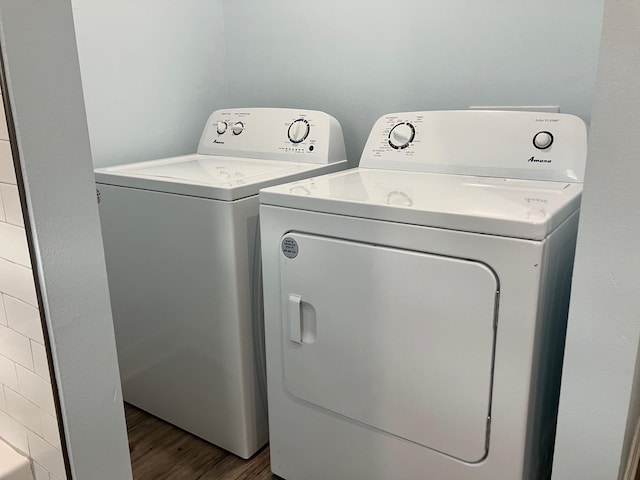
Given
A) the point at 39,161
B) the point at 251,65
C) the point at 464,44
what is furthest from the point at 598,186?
the point at 251,65

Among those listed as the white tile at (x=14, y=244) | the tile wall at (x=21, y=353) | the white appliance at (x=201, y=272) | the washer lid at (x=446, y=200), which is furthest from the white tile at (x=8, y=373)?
the washer lid at (x=446, y=200)

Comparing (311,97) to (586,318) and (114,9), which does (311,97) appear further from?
(586,318)

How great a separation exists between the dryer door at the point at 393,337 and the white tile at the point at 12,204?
2.09ft

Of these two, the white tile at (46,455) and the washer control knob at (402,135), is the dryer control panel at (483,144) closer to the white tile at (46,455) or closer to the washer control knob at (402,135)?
the washer control knob at (402,135)

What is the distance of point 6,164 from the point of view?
0.98 meters

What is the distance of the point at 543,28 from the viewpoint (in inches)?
65.5

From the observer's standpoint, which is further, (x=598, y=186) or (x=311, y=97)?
(x=311, y=97)

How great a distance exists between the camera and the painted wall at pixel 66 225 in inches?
35.5

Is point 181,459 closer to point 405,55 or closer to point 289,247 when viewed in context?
point 289,247

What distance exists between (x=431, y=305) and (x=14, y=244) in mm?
851

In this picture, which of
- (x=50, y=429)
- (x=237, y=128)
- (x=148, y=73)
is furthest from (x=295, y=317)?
(x=148, y=73)

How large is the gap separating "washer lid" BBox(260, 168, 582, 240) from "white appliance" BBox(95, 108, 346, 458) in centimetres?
21

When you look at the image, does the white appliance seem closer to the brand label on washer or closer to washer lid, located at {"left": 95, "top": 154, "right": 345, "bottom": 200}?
washer lid, located at {"left": 95, "top": 154, "right": 345, "bottom": 200}

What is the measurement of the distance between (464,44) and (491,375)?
1.10 m
